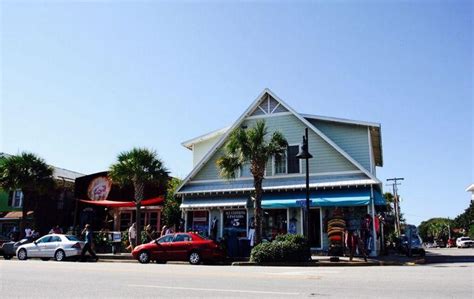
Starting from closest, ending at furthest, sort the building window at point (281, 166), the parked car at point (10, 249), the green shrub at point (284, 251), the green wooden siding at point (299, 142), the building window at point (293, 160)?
the green shrub at point (284, 251) → the green wooden siding at point (299, 142) → the parked car at point (10, 249) → the building window at point (293, 160) → the building window at point (281, 166)

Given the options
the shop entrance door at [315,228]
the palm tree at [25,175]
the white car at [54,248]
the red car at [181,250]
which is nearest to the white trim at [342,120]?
the shop entrance door at [315,228]

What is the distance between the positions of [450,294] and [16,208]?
3681cm

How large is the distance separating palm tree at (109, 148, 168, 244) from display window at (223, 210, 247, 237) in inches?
175

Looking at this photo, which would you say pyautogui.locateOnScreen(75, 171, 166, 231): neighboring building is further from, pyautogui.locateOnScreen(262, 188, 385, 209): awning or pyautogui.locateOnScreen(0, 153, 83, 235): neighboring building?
pyautogui.locateOnScreen(262, 188, 385, 209): awning

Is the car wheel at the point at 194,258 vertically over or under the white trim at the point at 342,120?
under

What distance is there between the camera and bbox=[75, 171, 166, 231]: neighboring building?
32206 mm

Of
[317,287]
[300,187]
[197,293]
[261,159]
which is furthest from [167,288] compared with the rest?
[300,187]

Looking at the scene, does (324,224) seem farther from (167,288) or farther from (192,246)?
(167,288)

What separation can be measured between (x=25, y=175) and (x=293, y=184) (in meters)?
18.1

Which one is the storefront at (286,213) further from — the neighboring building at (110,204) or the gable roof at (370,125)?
the neighboring building at (110,204)

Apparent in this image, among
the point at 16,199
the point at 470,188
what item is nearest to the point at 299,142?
the point at 16,199

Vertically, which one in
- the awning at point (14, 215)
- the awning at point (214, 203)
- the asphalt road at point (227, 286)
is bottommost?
the asphalt road at point (227, 286)

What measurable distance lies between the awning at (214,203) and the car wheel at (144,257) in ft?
21.1

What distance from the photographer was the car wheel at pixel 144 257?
63.9ft
